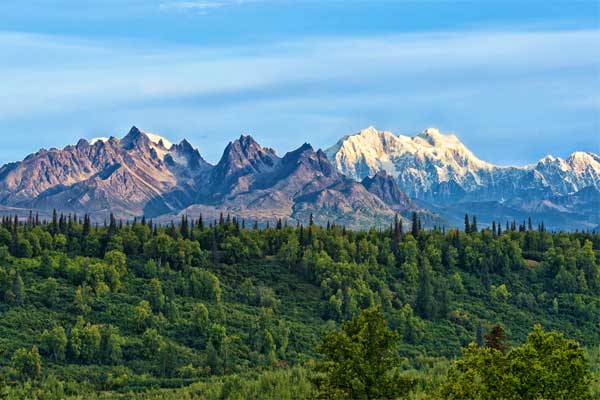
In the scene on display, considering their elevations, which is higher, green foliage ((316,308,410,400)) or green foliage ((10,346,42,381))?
green foliage ((316,308,410,400))

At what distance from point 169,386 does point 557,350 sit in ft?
396

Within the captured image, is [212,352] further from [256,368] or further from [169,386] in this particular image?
[169,386]

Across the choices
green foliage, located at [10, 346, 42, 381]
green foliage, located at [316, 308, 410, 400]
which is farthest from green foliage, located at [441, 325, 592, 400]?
green foliage, located at [10, 346, 42, 381]

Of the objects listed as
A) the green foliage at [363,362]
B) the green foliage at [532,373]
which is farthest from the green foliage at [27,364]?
the green foliage at [532,373]

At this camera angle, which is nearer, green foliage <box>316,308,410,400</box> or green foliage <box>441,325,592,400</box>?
green foliage <box>441,325,592,400</box>

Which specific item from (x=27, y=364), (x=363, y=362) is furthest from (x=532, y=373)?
(x=27, y=364)

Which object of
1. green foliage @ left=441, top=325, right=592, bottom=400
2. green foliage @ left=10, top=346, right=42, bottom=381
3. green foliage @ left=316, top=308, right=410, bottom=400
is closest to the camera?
green foliage @ left=441, top=325, right=592, bottom=400

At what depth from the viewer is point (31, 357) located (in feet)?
586

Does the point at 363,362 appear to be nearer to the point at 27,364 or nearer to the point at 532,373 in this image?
the point at 532,373

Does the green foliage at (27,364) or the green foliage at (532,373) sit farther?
the green foliage at (27,364)

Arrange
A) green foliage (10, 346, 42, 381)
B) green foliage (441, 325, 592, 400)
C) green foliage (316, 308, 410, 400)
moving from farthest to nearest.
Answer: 1. green foliage (10, 346, 42, 381)
2. green foliage (316, 308, 410, 400)
3. green foliage (441, 325, 592, 400)

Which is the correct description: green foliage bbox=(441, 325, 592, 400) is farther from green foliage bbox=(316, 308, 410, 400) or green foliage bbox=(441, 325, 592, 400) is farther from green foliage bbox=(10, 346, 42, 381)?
green foliage bbox=(10, 346, 42, 381)

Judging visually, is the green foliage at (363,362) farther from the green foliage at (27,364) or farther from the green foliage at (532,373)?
the green foliage at (27,364)

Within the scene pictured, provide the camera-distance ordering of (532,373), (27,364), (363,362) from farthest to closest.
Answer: (27,364) < (363,362) < (532,373)
